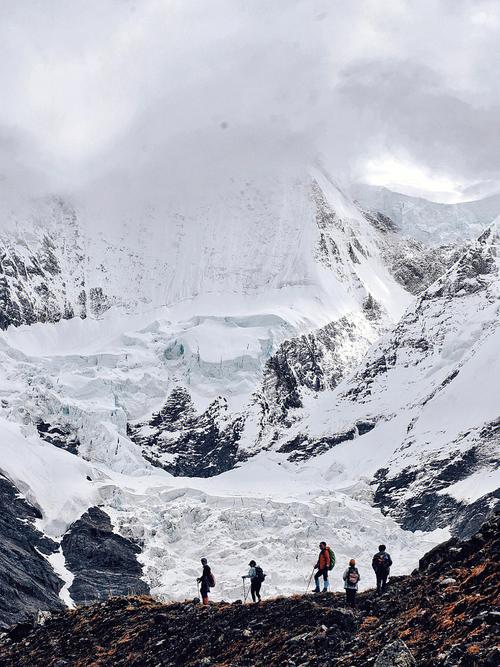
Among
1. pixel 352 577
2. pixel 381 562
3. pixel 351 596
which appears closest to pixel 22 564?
pixel 381 562

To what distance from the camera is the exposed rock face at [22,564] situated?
150 meters

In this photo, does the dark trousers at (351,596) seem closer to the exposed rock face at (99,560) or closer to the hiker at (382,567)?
the hiker at (382,567)

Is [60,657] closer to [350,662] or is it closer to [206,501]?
[350,662]

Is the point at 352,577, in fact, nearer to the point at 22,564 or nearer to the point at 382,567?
the point at 382,567

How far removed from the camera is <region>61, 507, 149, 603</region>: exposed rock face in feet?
535

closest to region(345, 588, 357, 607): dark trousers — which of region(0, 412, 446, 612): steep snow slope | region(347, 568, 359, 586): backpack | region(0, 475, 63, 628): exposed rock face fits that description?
region(347, 568, 359, 586): backpack

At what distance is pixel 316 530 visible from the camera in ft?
537

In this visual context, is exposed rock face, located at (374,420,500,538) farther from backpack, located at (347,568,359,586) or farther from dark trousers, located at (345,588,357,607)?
dark trousers, located at (345,588,357,607)

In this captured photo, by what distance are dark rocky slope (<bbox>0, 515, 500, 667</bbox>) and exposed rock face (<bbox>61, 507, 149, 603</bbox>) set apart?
398 feet

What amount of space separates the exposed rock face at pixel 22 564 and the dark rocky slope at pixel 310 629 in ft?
346

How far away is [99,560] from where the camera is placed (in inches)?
6777

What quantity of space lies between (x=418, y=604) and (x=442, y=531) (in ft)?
461

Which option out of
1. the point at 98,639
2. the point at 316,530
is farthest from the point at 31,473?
the point at 98,639

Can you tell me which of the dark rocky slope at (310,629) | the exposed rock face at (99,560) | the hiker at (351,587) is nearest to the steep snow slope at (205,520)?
the exposed rock face at (99,560)
